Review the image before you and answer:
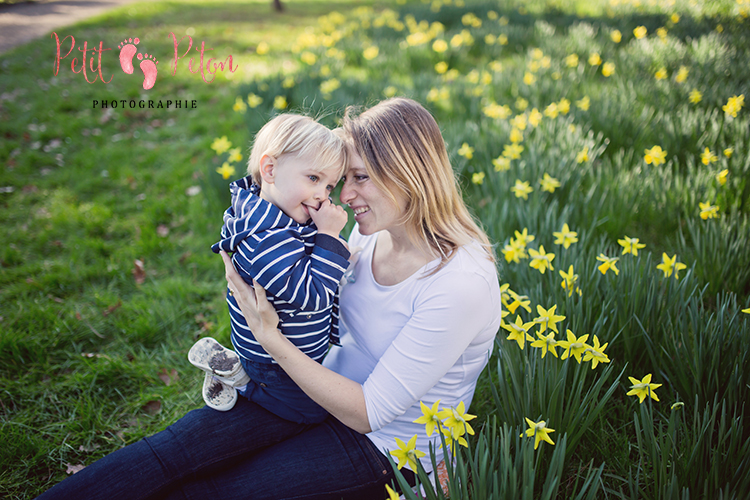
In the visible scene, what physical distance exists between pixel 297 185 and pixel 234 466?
3.26 ft

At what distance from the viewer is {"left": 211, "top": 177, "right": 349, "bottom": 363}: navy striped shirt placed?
1.35m

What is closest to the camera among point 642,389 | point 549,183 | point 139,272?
point 642,389

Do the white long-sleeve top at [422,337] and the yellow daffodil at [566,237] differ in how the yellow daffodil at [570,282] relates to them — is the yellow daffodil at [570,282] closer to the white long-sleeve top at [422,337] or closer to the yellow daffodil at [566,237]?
the yellow daffodil at [566,237]

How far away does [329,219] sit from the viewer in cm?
146

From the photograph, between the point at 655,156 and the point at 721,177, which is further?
the point at 655,156

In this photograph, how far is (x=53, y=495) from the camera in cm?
124

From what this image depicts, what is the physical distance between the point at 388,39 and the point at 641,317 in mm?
6095

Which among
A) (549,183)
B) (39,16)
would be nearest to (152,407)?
(549,183)

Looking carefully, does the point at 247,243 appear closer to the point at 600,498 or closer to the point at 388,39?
the point at 600,498

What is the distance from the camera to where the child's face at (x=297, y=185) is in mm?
1481

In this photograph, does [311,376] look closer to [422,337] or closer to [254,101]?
[422,337]

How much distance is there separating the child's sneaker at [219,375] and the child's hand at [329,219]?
60 cm

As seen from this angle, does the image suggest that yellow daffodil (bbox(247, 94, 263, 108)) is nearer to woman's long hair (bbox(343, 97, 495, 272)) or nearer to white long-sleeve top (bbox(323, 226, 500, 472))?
woman's long hair (bbox(343, 97, 495, 272))

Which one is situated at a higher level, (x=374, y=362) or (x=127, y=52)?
(x=127, y=52)
